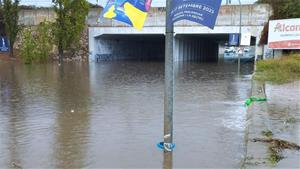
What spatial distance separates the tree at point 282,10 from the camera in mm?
42250

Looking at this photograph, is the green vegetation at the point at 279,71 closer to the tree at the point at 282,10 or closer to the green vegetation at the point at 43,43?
the tree at the point at 282,10

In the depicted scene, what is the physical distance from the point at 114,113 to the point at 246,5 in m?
36.5

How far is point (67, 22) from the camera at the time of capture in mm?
44281

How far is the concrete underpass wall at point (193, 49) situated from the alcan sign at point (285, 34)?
57.3 feet

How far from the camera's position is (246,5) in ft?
150

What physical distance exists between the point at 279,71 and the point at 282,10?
22753 mm

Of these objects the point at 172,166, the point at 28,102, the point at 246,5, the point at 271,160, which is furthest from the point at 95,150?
the point at 246,5

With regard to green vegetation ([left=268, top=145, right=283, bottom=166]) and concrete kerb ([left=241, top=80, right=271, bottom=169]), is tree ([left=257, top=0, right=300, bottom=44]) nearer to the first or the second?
concrete kerb ([left=241, top=80, right=271, bottom=169])

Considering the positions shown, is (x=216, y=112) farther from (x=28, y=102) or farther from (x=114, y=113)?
(x=28, y=102)

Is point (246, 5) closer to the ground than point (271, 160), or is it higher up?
higher up

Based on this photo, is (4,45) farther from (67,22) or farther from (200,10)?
(200,10)

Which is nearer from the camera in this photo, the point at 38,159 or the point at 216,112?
the point at 38,159

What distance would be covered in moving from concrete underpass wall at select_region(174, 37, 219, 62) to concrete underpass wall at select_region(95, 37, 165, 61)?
4.99 m

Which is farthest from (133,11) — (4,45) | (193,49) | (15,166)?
(193,49)
